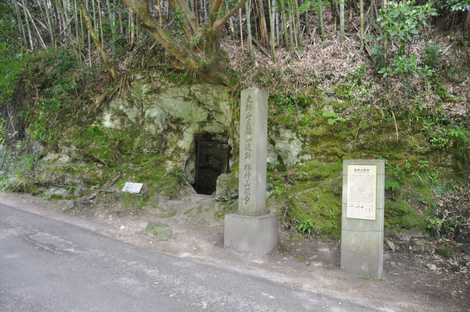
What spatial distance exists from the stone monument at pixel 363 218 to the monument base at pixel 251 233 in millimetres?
1082

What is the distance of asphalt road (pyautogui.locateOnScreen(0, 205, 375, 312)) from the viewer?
318 cm

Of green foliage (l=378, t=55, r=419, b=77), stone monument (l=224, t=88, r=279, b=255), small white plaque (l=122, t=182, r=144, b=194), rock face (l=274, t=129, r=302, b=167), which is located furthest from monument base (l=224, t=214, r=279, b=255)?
green foliage (l=378, t=55, r=419, b=77)

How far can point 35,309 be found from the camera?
9.79 ft

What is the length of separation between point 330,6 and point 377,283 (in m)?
6.12

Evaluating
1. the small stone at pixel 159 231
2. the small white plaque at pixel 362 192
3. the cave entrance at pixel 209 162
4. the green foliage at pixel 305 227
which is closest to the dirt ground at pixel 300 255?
the small stone at pixel 159 231

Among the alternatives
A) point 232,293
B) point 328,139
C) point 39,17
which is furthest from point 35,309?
point 39,17

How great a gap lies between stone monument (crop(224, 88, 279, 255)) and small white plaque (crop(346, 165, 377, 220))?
1.25 meters

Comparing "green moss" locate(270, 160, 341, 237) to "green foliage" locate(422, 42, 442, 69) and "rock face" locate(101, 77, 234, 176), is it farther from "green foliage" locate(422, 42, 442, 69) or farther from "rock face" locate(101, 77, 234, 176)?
"green foliage" locate(422, 42, 442, 69)

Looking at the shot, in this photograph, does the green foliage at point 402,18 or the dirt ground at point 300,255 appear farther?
the green foliage at point 402,18

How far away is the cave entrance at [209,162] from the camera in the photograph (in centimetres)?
898

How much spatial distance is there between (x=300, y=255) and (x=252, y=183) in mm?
1263

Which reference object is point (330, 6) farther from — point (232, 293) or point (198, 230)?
point (232, 293)

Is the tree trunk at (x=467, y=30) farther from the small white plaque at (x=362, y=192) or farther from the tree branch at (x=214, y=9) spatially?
the tree branch at (x=214, y=9)

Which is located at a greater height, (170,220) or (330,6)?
(330,6)
